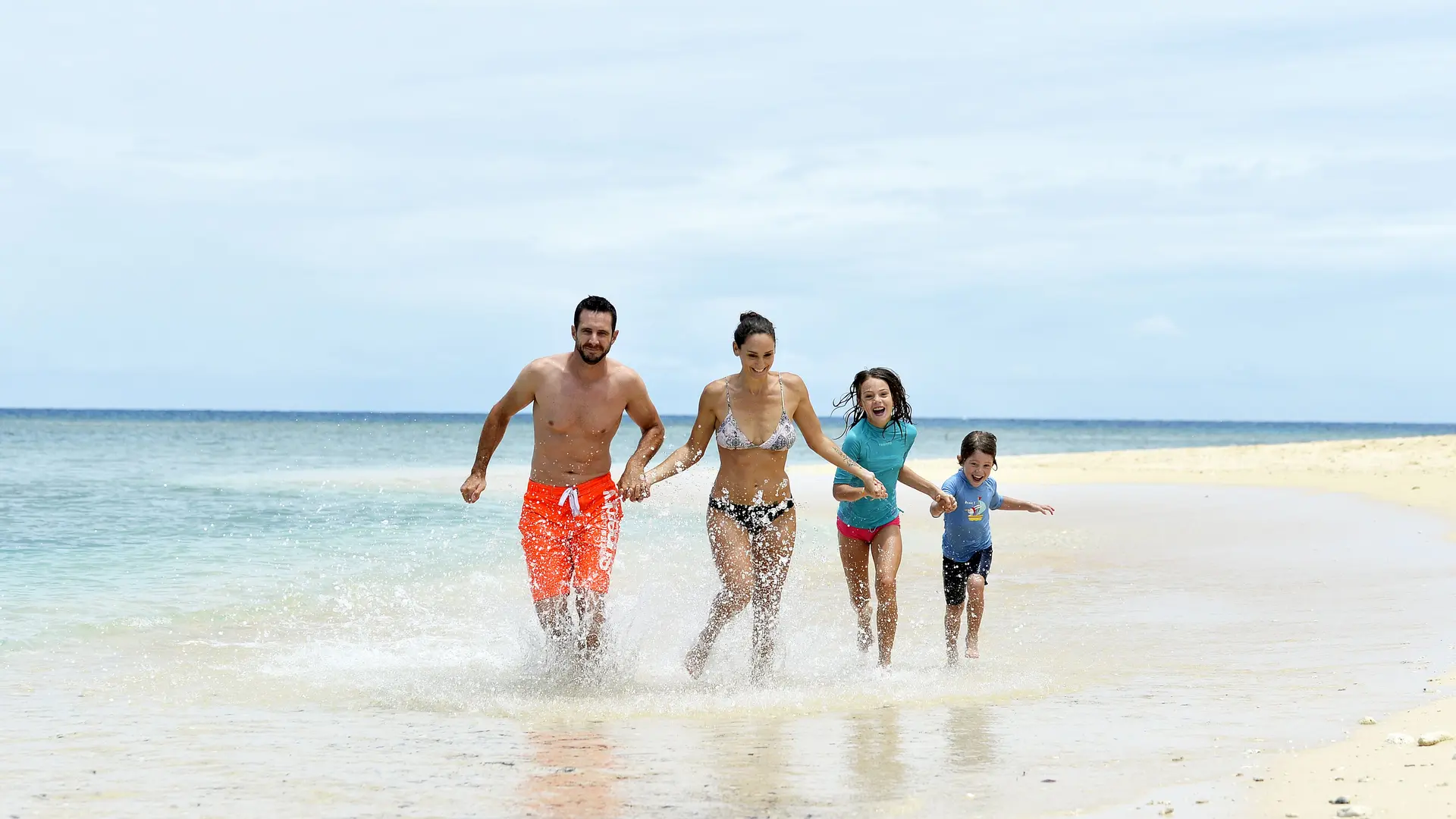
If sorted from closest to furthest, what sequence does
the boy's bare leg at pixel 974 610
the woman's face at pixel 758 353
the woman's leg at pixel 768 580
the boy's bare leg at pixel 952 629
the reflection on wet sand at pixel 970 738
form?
the reflection on wet sand at pixel 970 738, the woman's face at pixel 758 353, the woman's leg at pixel 768 580, the boy's bare leg at pixel 952 629, the boy's bare leg at pixel 974 610

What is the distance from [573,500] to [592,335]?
891 mm

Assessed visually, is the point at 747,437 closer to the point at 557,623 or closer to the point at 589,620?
the point at 589,620

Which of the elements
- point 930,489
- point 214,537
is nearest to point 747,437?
point 930,489

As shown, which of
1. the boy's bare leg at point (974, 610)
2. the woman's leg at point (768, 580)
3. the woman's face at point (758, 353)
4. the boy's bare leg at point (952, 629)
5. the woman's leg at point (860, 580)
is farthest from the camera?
the boy's bare leg at point (974, 610)

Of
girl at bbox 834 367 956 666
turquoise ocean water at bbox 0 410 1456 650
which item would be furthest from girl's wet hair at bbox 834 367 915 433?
turquoise ocean water at bbox 0 410 1456 650

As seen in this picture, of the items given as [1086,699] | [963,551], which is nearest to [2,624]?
[963,551]

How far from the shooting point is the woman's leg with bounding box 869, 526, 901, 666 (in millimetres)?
6992

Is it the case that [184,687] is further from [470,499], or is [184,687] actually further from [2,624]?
[2,624]

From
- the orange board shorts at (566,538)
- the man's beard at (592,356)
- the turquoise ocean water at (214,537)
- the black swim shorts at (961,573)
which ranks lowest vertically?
the turquoise ocean water at (214,537)

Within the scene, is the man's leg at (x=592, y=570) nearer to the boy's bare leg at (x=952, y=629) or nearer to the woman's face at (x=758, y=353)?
the woman's face at (x=758, y=353)

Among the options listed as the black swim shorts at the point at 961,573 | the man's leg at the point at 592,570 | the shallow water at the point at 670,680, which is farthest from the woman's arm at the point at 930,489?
the man's leg at the point at 592,570

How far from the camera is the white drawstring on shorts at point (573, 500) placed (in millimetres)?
6809

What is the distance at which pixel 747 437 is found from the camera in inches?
264

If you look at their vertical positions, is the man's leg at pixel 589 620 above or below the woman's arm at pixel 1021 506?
below
